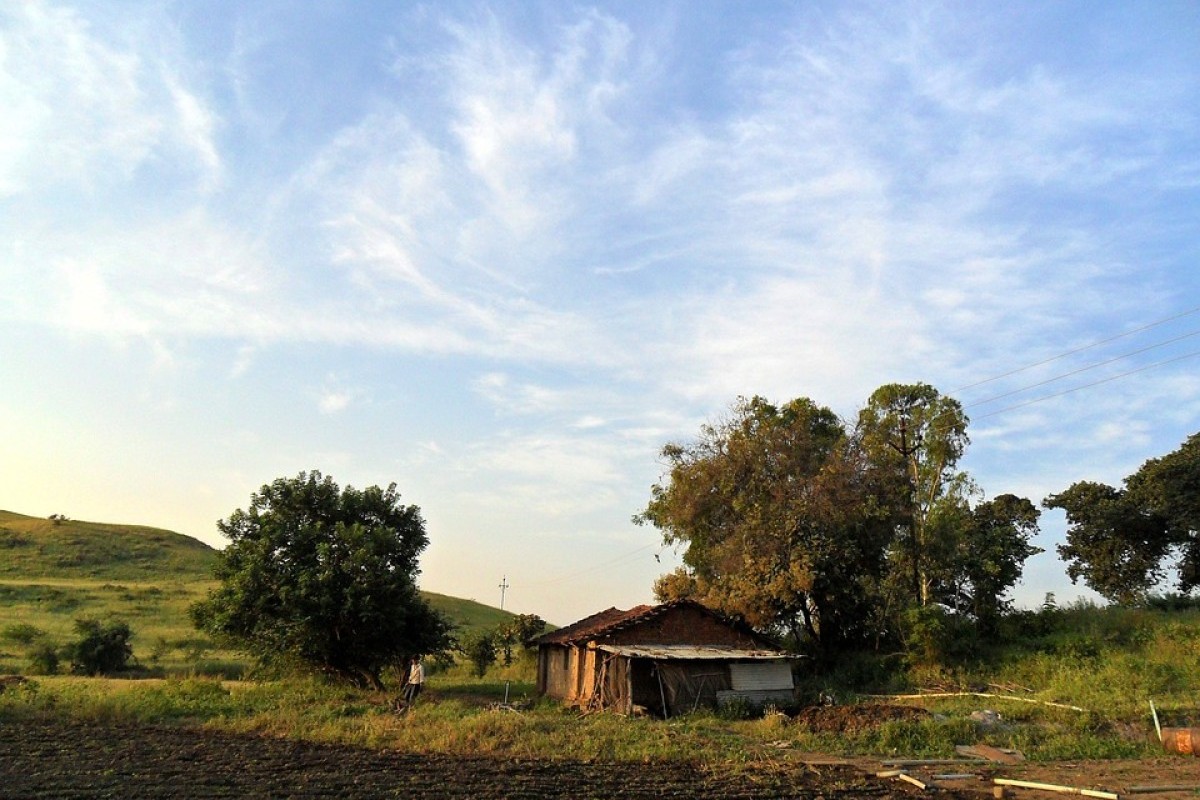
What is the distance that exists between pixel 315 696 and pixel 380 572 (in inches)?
157

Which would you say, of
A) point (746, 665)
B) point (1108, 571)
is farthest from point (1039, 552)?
point (746, 665)

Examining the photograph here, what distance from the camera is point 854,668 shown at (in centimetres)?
2897

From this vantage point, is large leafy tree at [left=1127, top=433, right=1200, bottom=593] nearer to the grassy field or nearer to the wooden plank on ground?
the grassy field

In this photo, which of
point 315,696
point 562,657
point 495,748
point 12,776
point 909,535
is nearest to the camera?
point 12,776

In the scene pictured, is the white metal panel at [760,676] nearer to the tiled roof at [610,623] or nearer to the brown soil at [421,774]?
the tiled roof at [610,623]

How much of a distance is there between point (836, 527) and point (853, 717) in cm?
1155

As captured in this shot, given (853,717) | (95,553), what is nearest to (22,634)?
(95,553)

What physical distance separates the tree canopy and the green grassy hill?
36.1 feet

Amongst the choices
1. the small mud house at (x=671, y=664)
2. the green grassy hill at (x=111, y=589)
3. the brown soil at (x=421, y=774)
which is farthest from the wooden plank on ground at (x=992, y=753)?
the green grassy hill at (x=111, y=589)

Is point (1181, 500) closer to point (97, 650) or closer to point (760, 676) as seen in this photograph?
point (760, 676)

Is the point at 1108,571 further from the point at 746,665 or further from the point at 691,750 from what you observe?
the point at 691,750

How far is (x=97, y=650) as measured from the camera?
2895cm

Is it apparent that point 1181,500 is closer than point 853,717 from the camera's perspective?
No

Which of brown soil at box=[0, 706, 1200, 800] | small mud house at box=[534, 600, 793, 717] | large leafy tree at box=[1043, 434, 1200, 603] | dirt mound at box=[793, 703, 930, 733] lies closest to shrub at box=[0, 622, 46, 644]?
brown soil at box=[0, 706, 1200, 800]
